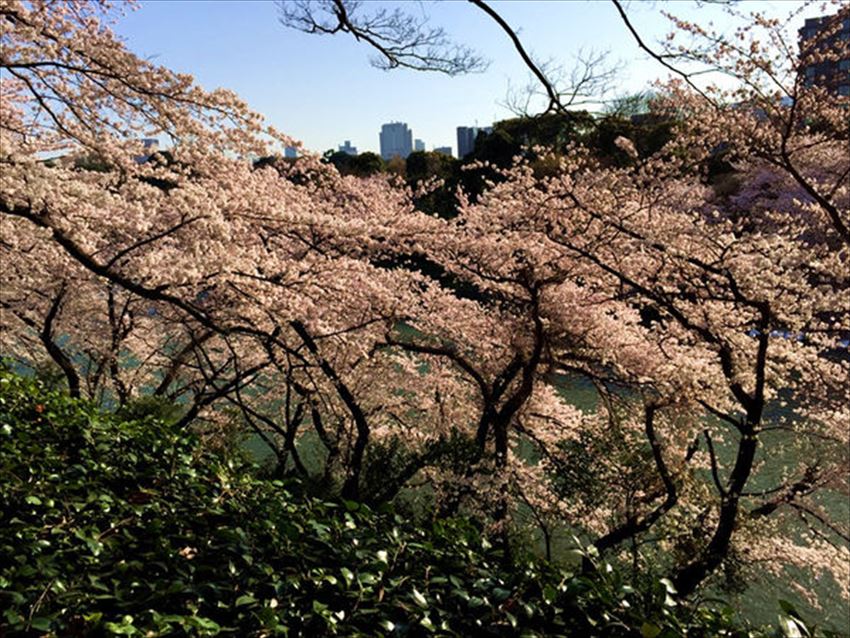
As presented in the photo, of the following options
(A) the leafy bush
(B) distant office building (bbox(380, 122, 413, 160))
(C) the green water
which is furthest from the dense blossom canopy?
(B) distant office building (bbox(380, 122, 413, 160))

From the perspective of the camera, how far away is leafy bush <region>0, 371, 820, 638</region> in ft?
7.01

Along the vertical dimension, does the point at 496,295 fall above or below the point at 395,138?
below

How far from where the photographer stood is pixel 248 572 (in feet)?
8.07

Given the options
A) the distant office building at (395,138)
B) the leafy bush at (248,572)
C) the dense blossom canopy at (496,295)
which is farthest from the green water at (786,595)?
the distant office building at (395,138)

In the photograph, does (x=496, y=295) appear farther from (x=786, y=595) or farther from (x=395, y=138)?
(x=395, y=138)

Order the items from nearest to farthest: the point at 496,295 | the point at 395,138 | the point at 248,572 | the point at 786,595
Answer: the point at 248,572 → the point at 786,595 → the point at 496,295 → the point at 395,138

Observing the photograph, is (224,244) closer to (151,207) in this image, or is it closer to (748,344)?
(151,207)

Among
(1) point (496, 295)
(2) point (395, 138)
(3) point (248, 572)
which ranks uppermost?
(2) point (395, 138)

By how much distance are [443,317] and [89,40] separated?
627 cm

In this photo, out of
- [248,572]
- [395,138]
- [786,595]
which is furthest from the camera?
[395,138]

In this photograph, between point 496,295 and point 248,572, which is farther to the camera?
point 496,295

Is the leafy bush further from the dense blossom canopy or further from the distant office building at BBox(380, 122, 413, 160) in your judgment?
the distant office building at BBox(380, 122, 413, 160)

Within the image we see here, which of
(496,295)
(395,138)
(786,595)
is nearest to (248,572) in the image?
(496,295)

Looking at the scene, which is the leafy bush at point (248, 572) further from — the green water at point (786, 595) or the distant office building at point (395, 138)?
the distant office building at point (395, 138)
